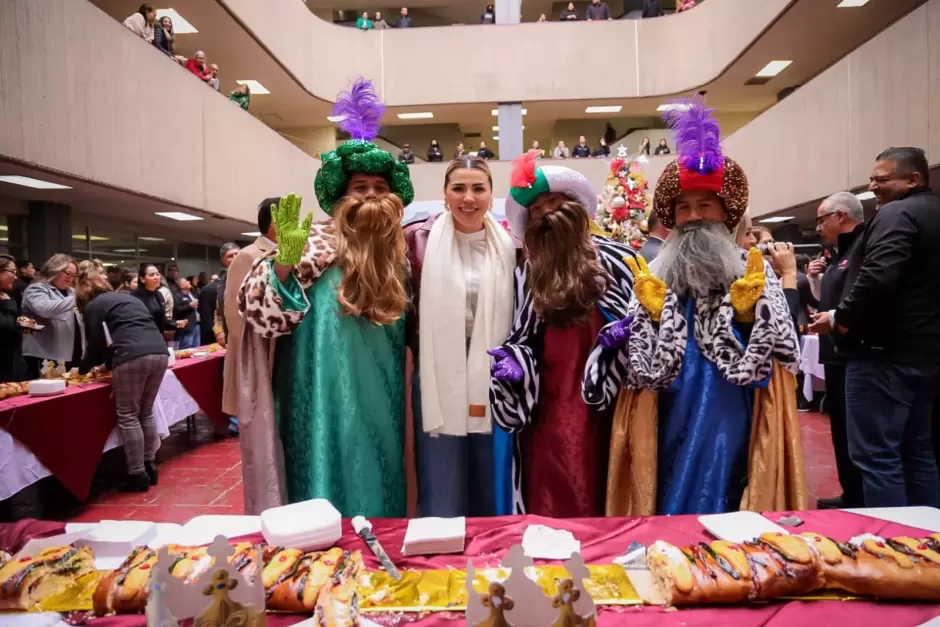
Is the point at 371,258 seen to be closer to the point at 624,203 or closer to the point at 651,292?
the point at 651,292

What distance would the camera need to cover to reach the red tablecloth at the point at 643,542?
1075 millimetres

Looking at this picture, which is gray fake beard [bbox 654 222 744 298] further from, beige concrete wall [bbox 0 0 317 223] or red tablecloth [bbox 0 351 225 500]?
beige concrete wall [bbox 0 0 317 223]

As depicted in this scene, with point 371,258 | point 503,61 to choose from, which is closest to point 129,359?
point 371,258

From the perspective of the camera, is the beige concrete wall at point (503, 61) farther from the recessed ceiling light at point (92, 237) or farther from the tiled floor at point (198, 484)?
the tiled floor at point (198, 484)

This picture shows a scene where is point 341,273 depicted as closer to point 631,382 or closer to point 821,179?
point 631,382

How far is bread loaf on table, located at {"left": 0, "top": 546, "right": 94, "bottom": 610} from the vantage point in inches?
46.1

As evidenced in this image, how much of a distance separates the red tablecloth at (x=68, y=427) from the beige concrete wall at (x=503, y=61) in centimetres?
1102

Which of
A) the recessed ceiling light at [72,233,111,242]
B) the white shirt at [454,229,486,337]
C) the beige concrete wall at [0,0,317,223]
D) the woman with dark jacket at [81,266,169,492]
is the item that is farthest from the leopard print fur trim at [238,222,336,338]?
the recessed ceiling light at [72,233,111,242]

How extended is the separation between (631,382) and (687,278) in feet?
1.25

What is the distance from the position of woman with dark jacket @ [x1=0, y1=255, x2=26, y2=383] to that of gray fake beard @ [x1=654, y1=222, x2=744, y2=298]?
532 centimetres

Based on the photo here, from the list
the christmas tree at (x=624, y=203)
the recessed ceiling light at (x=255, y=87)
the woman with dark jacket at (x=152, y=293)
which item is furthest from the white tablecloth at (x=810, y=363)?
the recessed ceiling light at (x=255, y=87)

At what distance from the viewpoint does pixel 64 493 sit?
14.6 feet

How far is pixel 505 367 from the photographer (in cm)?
193

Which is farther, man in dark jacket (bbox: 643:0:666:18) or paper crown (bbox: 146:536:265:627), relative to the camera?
man in dark jacket (bbox: 643:0:666:18)
